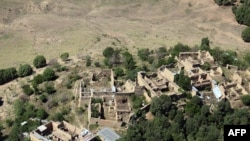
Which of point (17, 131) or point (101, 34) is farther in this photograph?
point (101, 34)

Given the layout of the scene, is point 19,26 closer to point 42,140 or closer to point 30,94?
point 30,94

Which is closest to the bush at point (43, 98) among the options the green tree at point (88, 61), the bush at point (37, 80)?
the bush at point (37, 80)

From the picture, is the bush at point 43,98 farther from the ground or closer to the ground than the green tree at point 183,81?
closer to the ground

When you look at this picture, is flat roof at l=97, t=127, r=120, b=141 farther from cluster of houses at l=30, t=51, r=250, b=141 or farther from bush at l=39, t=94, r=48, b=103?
bush at l=39, t=94, r=48, b=103

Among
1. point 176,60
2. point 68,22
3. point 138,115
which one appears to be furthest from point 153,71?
point 68,22

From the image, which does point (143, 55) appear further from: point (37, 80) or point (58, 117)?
point (58, 117)

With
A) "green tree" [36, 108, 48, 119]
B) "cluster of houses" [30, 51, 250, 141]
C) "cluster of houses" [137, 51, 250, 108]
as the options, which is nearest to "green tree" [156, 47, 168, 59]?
"cluster of houses" [30, 51, 250, 141]

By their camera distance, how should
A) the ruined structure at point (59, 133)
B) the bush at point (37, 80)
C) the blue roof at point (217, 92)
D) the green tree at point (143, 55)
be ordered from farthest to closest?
the green tree at point (143, 55), the bush at point (37, 80), the blue roof at point (217, 92), the ruined structure at point (59, 133)

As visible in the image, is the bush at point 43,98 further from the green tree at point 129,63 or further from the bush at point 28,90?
the green tree at point 129,63

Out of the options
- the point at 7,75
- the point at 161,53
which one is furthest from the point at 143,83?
the point at 7,75
